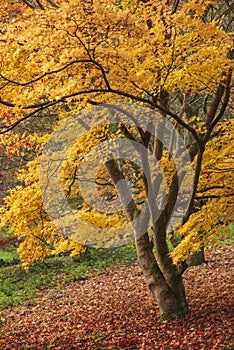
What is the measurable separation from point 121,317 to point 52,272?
763 cm

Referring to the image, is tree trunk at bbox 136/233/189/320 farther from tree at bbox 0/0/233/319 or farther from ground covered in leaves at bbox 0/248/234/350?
ground covered in leaves at bbox 0/248/234/350

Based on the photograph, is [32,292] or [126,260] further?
[126,260]

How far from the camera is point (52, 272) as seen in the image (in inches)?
634

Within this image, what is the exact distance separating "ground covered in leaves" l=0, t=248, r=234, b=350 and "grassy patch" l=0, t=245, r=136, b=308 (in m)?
0.60

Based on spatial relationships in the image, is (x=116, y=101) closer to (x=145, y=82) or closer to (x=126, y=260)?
(x=145, y=82)

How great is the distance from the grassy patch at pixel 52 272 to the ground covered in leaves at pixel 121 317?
0.60 meters

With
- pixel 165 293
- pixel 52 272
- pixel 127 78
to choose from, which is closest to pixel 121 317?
pixel 165 293

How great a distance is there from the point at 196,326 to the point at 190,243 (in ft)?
5.60

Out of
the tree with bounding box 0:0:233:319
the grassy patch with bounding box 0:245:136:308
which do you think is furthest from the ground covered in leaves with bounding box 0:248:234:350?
the tree with bounding box 0:0:233:319

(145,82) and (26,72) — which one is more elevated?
(26,72)

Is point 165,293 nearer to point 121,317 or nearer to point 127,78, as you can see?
point 121,317

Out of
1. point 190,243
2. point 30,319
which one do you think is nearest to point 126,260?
point 30,319

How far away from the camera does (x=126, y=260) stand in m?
17.1

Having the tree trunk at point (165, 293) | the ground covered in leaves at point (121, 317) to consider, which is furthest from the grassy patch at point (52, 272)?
the tree trunk at point (165, 293)
